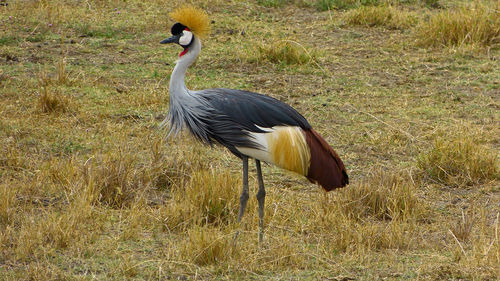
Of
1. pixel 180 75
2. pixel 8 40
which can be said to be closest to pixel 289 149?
pixel 180 75

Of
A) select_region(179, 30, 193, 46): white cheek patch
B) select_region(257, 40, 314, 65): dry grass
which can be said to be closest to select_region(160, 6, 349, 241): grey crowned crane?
select_region(179, 30, 193, 46): white cheek patch

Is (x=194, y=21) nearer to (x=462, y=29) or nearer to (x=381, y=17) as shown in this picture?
(x=462, y=29)

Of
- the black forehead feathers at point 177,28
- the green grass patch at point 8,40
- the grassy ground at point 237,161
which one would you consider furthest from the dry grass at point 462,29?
the black forehead feathers at point 177,28

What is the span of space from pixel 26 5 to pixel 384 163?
5.54 metres

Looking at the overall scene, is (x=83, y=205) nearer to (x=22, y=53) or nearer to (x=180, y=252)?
(x=180, y=252)

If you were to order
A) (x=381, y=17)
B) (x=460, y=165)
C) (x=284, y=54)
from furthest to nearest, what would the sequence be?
(x=381, y=17), (x=284, y=54), (x=460, y=165)

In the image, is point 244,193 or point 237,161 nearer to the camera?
point 244,193

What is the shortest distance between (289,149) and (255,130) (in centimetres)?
24

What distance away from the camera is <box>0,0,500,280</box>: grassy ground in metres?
4.85

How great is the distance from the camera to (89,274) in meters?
4.64

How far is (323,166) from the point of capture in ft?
17.5

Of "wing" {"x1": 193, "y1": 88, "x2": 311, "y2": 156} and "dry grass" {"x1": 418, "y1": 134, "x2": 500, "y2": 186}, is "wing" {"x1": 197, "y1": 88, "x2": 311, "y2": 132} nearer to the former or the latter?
"wing" {"x1": 193, "y1": 88, "x2": 311, "y2": 156}

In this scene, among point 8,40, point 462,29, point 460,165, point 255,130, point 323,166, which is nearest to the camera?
point 255,130

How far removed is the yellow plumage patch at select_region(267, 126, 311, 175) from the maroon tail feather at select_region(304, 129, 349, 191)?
0.05 m
